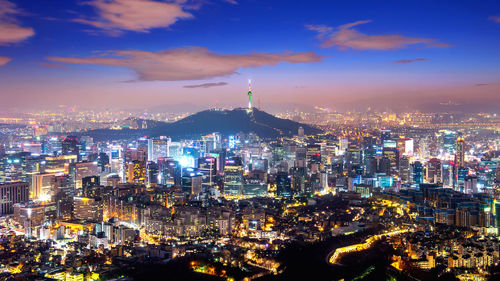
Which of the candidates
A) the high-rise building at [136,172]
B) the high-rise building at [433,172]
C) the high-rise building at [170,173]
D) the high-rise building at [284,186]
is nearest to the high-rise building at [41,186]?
the high-rise building at [136,172]

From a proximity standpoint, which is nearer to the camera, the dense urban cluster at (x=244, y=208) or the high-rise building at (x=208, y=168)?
the dense urban cluster at (x=244, y=208)

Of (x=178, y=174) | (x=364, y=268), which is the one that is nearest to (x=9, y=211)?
(x=178, y=174)

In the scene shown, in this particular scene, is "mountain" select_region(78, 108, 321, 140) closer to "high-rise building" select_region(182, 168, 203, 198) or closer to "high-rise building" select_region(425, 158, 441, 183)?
"high-rise building" select_region(182, 168, 203, 198)

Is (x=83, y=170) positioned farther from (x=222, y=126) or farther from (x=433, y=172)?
(x=433, y=172)

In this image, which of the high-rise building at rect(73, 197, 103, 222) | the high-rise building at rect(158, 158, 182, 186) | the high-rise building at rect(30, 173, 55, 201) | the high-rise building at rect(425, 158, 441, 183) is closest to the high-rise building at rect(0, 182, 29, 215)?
the high-rise building at rect(30, 173, 55, 201)

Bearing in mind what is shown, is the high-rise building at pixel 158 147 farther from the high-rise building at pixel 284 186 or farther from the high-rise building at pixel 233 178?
the high-rise building at pixel 284 186

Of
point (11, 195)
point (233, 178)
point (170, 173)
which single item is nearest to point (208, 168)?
point (170, 173)

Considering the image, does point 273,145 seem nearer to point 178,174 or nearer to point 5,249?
point 178,174
